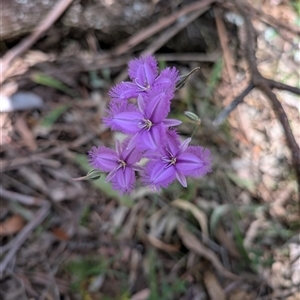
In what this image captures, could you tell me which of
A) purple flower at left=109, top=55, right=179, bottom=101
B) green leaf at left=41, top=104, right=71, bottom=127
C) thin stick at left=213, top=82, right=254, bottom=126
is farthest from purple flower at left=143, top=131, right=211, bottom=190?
green leaf at left=41, top=104, right=71, bottom=127

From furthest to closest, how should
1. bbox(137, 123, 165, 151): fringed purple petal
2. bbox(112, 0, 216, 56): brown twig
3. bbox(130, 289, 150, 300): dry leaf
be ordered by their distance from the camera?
bbox(112, 0, 216, 56): brown twig < bbox(130, 289, 150, 300): dry leaf < bbox(137, 123, 165, 151): fringed purple petal

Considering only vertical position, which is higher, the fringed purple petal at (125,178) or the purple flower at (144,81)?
the purple flower at (144,81)

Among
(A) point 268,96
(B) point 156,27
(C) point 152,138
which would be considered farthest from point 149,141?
(B) point 156,27

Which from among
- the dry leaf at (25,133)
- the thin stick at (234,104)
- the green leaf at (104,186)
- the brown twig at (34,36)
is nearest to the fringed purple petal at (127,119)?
the thin stick at (234,104)

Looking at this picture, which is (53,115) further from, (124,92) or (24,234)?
(124,92)

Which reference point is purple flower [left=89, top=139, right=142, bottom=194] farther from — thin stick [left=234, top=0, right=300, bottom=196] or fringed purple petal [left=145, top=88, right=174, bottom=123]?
thin stick [left=234, top=0, right=300, bottom=196]

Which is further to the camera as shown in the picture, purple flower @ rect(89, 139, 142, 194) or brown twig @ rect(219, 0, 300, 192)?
brown twig @ rect(219, 0, 300, 192)

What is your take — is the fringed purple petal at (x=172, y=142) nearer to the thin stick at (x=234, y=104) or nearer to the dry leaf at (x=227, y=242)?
the thin stick at (x=234, y=104)
